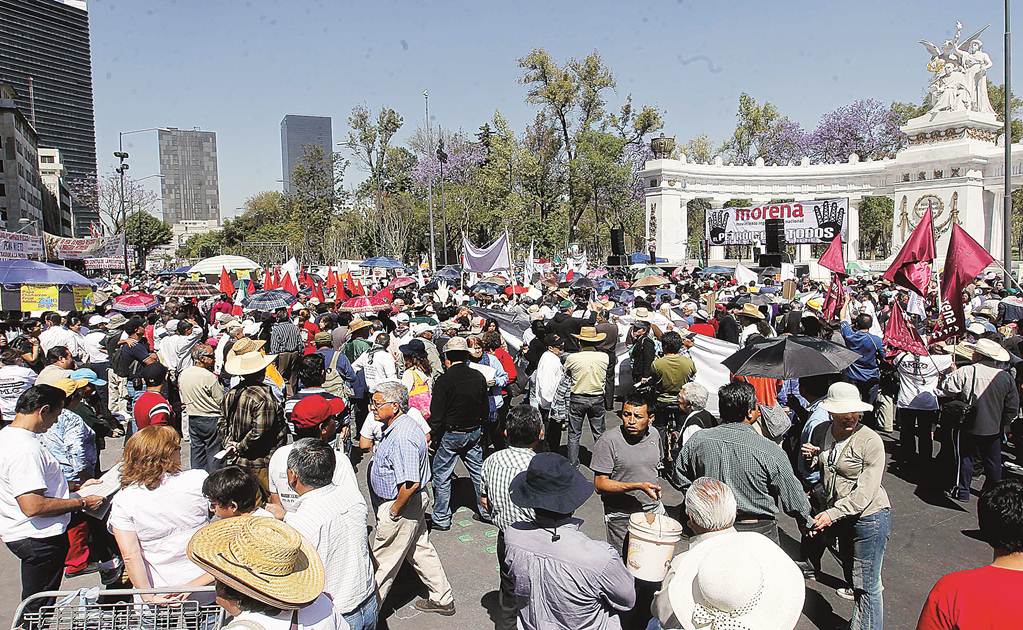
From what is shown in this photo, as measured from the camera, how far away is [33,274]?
1302 centimetres

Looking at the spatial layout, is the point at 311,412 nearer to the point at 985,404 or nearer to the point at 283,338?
the point at 283,338

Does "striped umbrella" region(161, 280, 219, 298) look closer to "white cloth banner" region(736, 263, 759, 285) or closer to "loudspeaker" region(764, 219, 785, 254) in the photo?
"white cloth banner" region(736, 263, 759, 285)

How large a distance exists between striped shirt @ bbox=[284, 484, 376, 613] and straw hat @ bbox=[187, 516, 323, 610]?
2.64ft

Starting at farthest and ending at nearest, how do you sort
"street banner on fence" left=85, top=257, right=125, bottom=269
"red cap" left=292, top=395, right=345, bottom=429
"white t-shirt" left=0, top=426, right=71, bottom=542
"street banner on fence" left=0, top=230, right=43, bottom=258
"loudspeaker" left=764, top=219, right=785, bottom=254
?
1. "street banner on fence" left=85, top=257, right=125, bottom=269
2. "loudspeaker" left=764, top=219, right=785, bottom=254
3. "street banner on fence" left=0, top=230, right=43, bottom=258
4. "red cap" left=292, top=395, right=345, bottom=429
5. "white t-shirt" left=0, top=426, right=71, bottom=542

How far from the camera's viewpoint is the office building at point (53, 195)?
95.8 meters

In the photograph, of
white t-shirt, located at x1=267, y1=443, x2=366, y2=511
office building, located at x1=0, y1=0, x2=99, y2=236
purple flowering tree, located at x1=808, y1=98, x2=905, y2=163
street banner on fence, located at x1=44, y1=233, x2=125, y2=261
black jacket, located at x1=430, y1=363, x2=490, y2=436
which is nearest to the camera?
white t-shirt, located at x1=267, y1=443, x2=366, y2=511

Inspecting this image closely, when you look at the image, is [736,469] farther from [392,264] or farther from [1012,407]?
[392,264]

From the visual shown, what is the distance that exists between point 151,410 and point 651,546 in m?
4.37

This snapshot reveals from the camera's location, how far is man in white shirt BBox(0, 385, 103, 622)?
13.5 ft

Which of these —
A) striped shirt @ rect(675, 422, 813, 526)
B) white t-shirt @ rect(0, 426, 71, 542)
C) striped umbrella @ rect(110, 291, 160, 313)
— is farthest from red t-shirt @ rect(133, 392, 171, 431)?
striped umbrella @ rect(110, 291, 160, 313)

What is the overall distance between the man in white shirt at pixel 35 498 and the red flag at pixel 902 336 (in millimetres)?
8045

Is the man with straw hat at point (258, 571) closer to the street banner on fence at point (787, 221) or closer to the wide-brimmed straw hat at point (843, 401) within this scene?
the wide-brimmed straw hat at point (843, 401)

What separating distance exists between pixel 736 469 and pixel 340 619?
2.60 metres

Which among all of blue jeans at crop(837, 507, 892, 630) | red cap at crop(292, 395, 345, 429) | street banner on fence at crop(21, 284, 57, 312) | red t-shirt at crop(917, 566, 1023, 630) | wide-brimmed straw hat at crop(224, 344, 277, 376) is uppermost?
street banner on fence at crop(21, 284, 57, 312)
